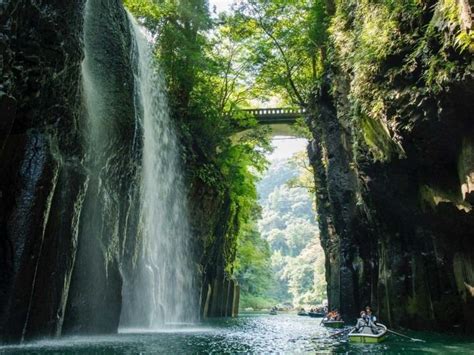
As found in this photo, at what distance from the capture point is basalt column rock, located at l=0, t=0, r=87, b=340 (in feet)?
34.8

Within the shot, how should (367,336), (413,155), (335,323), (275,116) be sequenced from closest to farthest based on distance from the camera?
1. (367,336)
2. (413,155)
3. (335,323)
4. (275,116)

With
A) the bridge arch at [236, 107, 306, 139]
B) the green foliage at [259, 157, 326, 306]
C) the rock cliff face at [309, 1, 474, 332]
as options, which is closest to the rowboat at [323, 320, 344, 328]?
the rock cliff face at [309, 1, 474, 332]

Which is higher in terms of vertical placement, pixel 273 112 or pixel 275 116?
pixel 273 112

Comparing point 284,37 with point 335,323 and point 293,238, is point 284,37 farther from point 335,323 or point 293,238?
point 293,238

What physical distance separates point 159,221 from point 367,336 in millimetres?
13061

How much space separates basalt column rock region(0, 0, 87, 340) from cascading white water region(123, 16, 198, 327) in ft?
22.7

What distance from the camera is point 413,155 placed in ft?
51.9

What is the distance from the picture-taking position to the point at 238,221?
37.5m

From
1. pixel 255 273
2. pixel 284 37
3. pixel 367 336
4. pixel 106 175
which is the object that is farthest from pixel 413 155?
pixel 255 273

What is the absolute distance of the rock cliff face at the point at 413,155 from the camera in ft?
44.1

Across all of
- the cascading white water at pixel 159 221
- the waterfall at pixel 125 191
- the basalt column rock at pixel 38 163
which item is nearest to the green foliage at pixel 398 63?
the waterfall at pixel 125 191

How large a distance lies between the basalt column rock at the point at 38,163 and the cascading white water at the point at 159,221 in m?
6.93

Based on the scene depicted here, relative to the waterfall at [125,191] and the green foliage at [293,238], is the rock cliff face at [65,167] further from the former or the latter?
the green foliage at [293,238]

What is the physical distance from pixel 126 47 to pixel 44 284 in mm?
10341
